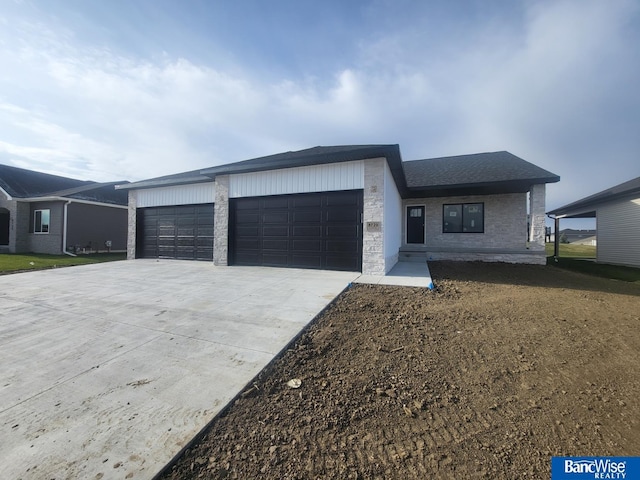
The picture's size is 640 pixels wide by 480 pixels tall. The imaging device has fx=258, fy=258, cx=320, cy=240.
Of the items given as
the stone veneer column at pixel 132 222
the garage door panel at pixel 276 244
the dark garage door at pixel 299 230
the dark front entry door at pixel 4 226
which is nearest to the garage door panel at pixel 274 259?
the dark garage door at pixel 299 230

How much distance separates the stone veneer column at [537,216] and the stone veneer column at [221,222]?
480 inches

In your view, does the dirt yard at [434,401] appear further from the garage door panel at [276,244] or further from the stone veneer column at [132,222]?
the stone veneer column at [132,222]

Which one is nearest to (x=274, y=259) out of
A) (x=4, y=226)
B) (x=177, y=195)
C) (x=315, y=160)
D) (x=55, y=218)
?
(x=315, y=160)

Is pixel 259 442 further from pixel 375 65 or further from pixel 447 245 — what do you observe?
pixel 447 245

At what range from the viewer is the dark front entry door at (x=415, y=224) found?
13.4 metres

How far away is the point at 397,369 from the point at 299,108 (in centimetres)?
1044

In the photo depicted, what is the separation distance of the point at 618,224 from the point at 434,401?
660 inches

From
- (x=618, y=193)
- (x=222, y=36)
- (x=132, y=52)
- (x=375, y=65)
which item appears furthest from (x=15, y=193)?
(x=618, y=193)

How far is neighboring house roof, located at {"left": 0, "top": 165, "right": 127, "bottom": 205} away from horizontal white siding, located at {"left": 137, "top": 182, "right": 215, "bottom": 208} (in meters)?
7.08

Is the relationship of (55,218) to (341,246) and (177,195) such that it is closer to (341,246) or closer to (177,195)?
(177,195)

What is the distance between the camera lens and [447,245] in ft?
42.1

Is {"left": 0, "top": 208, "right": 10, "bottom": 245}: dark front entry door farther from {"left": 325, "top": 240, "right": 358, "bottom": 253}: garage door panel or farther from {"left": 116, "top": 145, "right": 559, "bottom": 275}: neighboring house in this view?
{"left": 325, "top": 240, "right": 358, "bottom": 253}: garage door panel

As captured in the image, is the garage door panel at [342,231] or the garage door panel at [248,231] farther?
the garage door panel at [248,231]

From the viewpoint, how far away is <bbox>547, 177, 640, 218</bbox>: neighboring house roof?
460 inches
